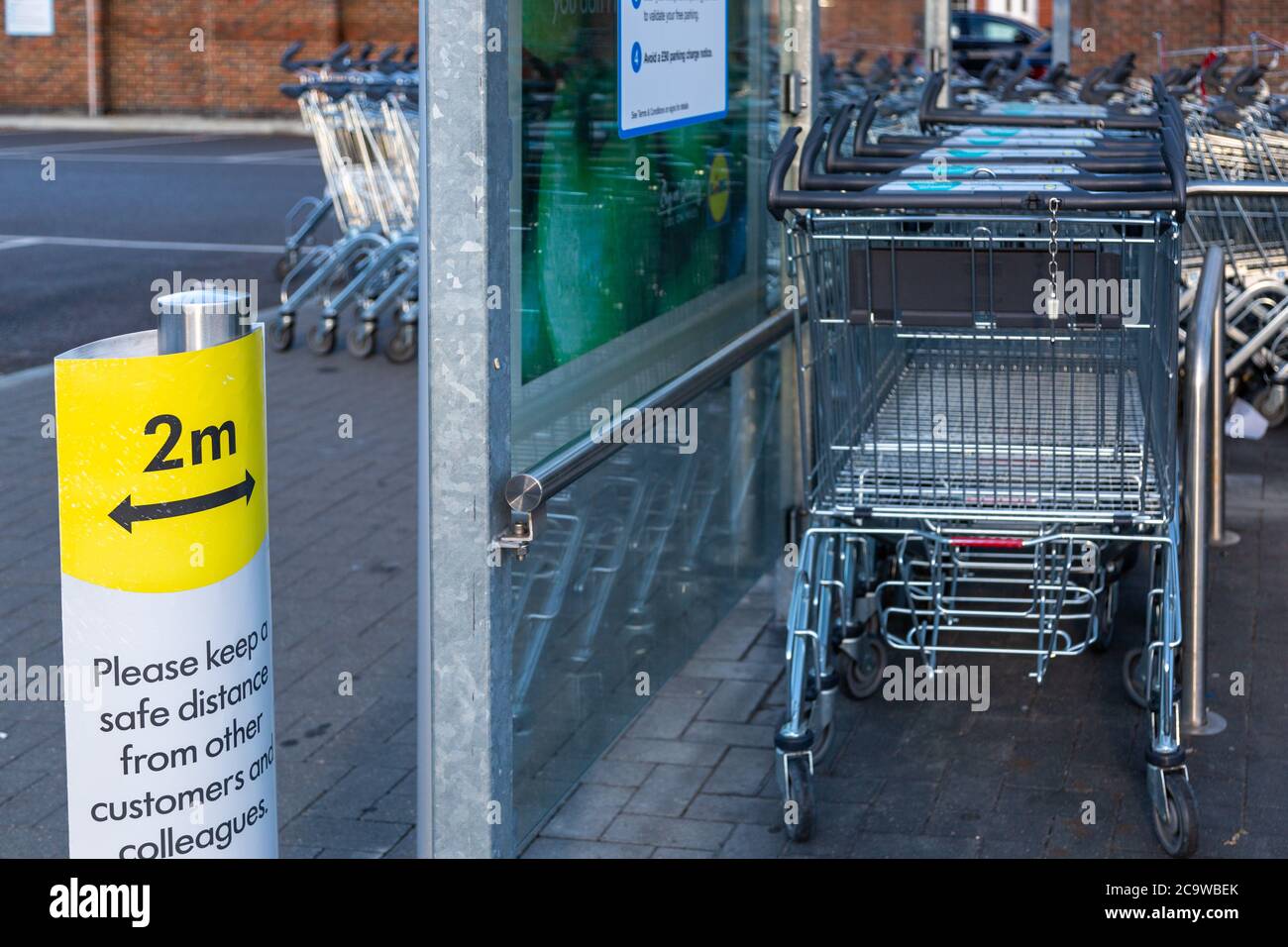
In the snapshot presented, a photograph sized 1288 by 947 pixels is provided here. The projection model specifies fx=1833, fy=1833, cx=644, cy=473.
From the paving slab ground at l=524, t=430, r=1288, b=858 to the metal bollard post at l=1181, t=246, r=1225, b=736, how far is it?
0.08 metres

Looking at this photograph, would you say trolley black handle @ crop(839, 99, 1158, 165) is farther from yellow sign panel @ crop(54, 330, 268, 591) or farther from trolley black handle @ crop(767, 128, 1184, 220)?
yellow sign panel @ crop(54, 330, 268, 591)

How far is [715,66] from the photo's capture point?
183 inches

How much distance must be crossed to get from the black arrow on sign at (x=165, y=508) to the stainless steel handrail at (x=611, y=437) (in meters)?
0.64

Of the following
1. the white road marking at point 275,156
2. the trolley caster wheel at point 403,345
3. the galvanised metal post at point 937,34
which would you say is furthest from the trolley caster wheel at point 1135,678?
the white road marking at point 275,156

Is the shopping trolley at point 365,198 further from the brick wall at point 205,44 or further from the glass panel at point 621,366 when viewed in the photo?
the brick wall at point 205,44

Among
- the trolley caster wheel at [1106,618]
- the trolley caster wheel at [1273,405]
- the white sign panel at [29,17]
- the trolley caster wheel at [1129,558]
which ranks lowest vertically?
the trolley caster wheel at [1106,618]

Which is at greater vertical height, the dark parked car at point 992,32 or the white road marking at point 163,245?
the dark parked car at point 992,32

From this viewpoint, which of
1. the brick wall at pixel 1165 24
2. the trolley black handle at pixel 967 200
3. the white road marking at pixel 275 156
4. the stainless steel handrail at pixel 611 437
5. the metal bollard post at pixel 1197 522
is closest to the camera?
the stainless steel handrail at pixel 611 437

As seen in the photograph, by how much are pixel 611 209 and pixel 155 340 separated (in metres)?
1.62

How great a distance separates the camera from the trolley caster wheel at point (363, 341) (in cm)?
976

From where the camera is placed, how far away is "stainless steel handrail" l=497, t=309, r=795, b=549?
306 centimetres

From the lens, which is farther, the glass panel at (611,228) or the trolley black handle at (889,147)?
the trolley black handle at (889,147)
